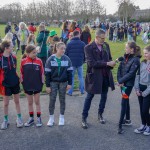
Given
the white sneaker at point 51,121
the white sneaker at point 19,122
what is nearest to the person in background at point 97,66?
the white sneaker at point 51,121

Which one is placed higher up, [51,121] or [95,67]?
[95,67]

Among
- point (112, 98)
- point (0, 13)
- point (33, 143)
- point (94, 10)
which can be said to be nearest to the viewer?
point (33, 143)

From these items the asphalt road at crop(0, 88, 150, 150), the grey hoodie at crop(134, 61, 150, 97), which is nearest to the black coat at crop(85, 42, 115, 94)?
the grey hoodie at crop(134, 61, 150, 97)

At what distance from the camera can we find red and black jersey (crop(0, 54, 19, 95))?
4625 millimetres

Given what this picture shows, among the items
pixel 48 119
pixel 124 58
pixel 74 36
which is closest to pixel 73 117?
pixel 48 119

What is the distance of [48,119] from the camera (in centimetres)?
523

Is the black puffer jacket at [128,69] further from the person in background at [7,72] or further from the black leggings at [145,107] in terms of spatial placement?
the person in background at [7,72]

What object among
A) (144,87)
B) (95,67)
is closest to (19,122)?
(95,67)

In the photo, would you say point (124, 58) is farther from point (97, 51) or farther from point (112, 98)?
point (112, 98)

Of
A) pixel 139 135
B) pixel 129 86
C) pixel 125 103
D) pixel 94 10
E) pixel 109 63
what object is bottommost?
pixel 139 135

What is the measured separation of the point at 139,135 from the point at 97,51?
1.68 meters

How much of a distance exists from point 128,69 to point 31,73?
1.78 m

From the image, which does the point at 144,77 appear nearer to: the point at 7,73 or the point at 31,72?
the point at 31,72

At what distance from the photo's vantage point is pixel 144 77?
14.4 ft
